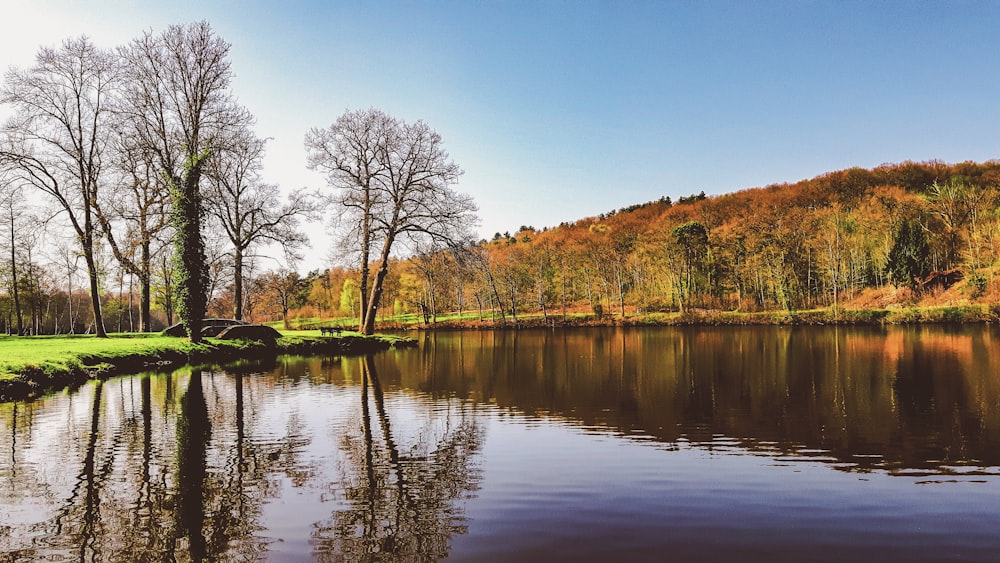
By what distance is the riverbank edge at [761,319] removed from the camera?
166 ft

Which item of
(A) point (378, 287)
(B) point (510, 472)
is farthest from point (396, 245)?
(B) point (510, 472)

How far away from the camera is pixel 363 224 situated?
1510 inches

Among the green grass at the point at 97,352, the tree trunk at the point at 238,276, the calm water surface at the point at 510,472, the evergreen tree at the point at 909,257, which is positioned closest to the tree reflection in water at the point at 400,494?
the calm water surface at the point at 510,472

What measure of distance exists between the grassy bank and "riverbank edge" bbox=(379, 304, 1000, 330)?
34892 millimetres

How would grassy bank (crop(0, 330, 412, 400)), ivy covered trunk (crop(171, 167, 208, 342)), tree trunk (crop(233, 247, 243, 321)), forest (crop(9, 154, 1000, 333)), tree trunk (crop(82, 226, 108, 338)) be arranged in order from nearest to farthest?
grassy bank (crop(0, 330, 412, 400))
ivy covered trunk (crop(171, 167, 208, 342))
tree trunk (crop(82, 226, 108, 338))
tree trunk (crop(233, 247, 243, 321))
forest (crop(9, 154, 1000, 333))

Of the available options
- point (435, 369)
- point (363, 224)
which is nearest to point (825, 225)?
point (363, 224)

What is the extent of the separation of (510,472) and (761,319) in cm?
5972

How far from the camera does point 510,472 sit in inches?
333

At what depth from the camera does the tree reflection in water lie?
5.66 metres

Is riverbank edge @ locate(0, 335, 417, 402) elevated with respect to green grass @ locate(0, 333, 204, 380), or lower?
lower

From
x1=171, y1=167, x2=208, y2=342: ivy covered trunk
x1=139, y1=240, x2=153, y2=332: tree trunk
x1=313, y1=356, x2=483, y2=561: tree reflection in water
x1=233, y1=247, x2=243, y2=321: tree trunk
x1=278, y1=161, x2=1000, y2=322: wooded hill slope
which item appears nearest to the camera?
x1=313, y1=356, x2=483, y2=561: tree reflection in water

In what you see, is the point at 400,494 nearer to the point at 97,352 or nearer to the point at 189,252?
the point at 97,352

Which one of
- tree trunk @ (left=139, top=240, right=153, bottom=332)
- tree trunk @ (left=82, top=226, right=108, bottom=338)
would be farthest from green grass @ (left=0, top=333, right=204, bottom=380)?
tree trunk @ (left=139, top=240, right=153, bottom=332)

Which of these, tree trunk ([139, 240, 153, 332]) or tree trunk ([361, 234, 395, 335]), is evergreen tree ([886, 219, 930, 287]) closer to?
tree trunk ([361, 234, 395, 335])
